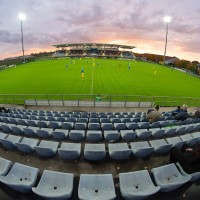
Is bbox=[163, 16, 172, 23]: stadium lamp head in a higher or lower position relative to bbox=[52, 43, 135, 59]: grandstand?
higher

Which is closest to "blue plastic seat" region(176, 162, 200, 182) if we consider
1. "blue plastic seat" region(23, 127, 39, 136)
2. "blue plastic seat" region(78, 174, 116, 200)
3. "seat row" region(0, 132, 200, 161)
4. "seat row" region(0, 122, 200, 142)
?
"seat row" region(0, 132, 200, 161)

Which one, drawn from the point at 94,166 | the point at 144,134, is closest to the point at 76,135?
the point at 94,166

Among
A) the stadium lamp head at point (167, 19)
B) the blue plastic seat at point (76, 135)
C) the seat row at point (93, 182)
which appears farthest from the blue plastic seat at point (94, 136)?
the stadium lamp head at point (167, 19)

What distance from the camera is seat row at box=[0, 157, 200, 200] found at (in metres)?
3.84

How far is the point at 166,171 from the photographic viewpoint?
453cm

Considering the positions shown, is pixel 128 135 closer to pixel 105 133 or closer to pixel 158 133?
pixel 105 133

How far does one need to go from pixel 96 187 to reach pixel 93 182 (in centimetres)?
13

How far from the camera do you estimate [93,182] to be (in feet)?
13.6

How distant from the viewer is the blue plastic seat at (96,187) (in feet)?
12.4

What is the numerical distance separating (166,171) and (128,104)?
457 inches

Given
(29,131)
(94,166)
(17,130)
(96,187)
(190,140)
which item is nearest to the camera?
(96,187)

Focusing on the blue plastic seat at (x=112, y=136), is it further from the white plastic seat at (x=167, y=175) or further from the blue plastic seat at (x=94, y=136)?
the white plastic seat at (x=167, y=175)

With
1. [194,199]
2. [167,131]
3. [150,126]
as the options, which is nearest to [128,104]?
[150,126]

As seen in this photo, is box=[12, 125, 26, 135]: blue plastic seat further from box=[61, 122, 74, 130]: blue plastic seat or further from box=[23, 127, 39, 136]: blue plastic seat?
box=[61, 122, 74, 130]: blue plastic seat
